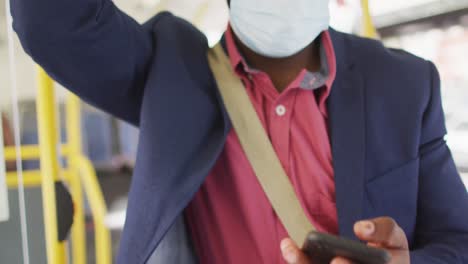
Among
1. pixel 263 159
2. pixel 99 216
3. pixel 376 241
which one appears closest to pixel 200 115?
pixel 263 159

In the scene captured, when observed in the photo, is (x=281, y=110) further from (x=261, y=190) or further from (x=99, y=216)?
(x=99, y=216)

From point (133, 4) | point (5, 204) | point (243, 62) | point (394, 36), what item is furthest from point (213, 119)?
point (133, 4)

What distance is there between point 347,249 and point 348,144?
34cm

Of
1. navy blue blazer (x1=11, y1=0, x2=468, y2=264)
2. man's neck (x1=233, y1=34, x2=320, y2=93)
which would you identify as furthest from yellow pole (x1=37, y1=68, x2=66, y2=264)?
man's neck (x1=233, y1=34, x2=320, y2=93)

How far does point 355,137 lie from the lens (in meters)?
0.91

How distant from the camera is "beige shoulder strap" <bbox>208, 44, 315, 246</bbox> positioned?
876 millimetres

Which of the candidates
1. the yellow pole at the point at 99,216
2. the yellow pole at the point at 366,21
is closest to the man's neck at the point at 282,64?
the yellow pole at the point at 366,21

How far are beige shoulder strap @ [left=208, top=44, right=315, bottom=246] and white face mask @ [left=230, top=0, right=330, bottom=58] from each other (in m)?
0.10

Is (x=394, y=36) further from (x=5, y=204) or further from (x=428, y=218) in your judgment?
(x=5, y=204)

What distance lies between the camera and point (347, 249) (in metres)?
0.60

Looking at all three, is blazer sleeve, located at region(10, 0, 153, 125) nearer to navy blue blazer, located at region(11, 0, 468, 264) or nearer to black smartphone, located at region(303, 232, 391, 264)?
navy blue blazer, located at region(11, 0, 468, 264)

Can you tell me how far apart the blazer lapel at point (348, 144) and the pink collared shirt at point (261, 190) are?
0.08 feet

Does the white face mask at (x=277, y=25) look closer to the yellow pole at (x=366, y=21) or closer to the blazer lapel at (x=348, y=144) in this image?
the blazer lapel at (x=348, y=144)

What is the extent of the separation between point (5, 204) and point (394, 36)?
1452mm
